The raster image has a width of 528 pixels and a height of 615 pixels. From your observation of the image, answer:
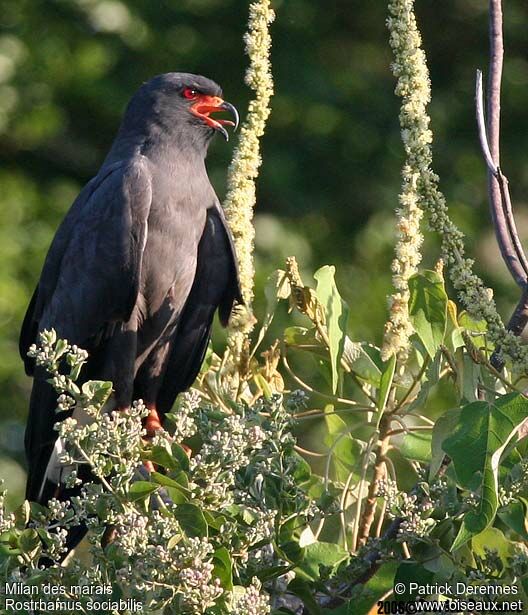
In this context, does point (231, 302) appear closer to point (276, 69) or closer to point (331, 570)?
point (331, 570)

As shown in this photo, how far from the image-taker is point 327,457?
2689mm

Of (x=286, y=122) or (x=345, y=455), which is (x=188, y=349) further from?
(x=286, y=122)

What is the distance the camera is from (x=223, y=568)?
2123 mm

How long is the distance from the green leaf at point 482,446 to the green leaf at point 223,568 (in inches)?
15.2

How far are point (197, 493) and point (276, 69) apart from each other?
7.95 metres

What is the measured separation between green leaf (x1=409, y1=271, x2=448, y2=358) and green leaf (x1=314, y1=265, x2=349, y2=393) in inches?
7.6

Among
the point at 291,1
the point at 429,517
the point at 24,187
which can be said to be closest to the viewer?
the point at 429,517

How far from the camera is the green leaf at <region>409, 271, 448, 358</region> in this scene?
260cm

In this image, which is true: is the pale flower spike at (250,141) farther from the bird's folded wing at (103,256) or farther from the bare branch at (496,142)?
the bird's folded wing at (103,256)

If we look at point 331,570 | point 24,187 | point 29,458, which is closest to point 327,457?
point 331,570

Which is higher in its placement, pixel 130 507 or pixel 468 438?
pixel 468 438

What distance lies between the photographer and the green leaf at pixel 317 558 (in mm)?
2324

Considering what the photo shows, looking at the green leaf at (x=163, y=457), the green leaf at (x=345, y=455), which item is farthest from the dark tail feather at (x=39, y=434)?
the green leaf at (x=163, y=457)

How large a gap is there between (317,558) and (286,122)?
25.8 ft
